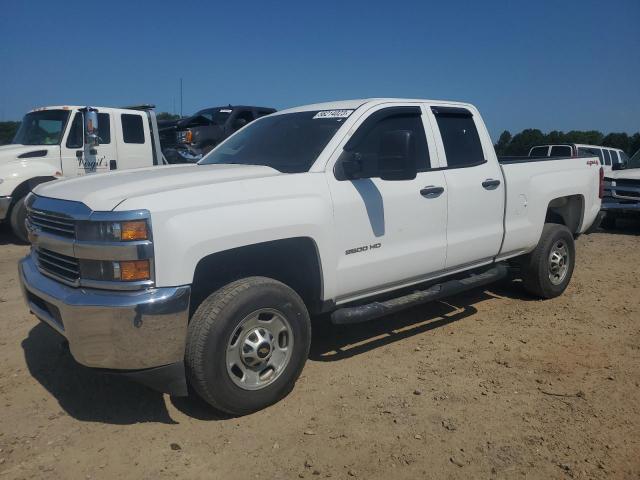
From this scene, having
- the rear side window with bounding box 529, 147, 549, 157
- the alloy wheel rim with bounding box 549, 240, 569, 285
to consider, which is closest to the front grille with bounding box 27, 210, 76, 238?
the alloy wheel rim with bounding box 549, 240, 569, 285

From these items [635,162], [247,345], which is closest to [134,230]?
[247,345]

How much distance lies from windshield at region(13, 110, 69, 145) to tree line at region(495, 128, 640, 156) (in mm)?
20991

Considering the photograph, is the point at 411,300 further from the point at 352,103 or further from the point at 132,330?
the point at 132,330

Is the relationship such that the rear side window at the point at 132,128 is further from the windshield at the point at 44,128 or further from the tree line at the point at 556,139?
the tree line at the point at 556,139

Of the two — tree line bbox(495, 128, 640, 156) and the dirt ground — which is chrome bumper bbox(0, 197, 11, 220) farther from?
tree line bbox(495, 128, 640, 156)

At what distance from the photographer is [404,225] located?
4000mm

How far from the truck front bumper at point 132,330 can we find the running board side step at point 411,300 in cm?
121

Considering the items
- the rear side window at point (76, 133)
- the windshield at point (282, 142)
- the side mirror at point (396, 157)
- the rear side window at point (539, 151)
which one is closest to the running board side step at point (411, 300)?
the side mirror at point (396, 157)

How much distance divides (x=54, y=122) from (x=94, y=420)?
24.7ft

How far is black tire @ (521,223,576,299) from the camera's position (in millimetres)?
5465

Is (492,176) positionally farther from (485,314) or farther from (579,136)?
(579,136)

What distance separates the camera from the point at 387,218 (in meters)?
3.88

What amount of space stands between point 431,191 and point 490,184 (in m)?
0.84

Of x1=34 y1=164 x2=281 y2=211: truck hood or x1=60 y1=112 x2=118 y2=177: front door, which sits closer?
x1=34 y1=164 x2=281 y2=211: truck hood
